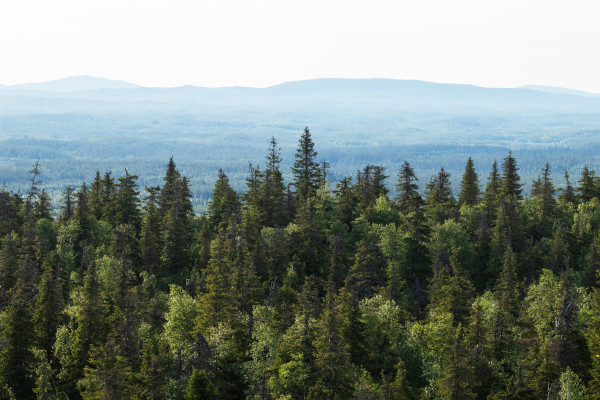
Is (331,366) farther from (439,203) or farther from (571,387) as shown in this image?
(439,203)

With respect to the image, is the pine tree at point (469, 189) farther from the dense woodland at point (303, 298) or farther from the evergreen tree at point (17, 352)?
the evergreen tree at point (17, 352)

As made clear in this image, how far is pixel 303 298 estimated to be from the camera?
153 feet

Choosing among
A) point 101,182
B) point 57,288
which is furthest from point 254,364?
point 101,182

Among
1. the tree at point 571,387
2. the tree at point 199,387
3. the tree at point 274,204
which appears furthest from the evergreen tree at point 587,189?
the tree at point 199,387

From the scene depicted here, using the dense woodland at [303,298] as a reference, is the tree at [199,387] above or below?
below

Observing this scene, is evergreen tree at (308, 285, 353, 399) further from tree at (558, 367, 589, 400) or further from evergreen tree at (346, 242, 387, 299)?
evergreen tree at (346, 242, 387, 299)

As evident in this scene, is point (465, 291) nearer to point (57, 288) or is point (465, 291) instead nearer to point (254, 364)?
point (254, 364)

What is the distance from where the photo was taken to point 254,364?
156 ft

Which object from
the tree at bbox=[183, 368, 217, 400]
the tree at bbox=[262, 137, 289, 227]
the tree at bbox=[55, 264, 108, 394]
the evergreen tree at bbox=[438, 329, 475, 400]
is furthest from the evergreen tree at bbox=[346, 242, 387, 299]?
the tree at bbox=[55, 264, 108, 394]

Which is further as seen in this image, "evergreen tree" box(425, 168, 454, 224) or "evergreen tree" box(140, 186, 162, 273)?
"evergreen tree" box(425, 168, 454, 224)

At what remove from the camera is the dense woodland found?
4412 centimetres

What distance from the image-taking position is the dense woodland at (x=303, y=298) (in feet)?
145

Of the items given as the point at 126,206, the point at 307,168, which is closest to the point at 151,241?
the point at 126,206

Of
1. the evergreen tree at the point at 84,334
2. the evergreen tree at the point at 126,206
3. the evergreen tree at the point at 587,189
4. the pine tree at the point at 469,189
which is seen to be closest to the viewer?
the evergreen tree at the point at 84,334
